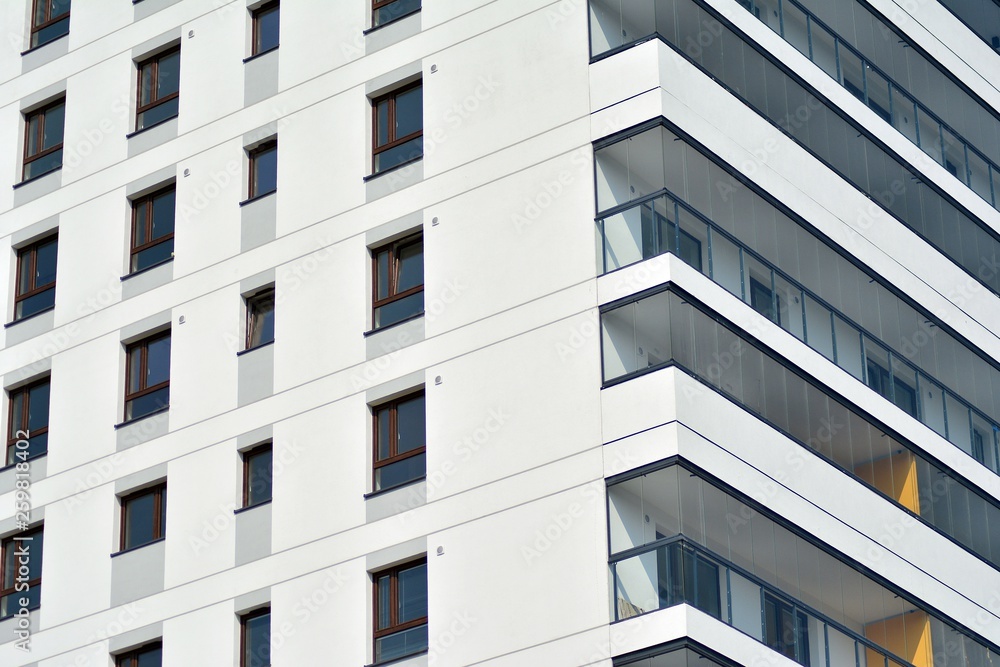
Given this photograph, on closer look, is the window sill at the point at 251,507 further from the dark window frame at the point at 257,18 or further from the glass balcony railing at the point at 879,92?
the glass balcony railing at the point at 879,92

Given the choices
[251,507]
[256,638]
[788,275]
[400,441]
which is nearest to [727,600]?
[400,441]

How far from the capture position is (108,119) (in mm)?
41281

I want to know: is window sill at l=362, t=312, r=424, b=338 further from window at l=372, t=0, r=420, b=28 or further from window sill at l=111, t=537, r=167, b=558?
window at l=372, t=0, r=420, b=28

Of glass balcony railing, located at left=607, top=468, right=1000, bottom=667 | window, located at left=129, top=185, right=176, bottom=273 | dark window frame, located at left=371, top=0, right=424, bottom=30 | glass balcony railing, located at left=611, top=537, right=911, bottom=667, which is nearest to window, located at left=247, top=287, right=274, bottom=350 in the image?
Answer: window, located at left=129, top=185, right=176, bottom=273

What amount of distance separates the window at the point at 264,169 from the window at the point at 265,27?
1.91 metres

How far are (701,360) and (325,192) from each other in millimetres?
7300

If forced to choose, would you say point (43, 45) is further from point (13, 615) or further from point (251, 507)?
point (251, 507)

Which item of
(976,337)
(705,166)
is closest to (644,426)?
(705,166)

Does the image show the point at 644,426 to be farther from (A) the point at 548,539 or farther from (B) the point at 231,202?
(B) the point at 231,202

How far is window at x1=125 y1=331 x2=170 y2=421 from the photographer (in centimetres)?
3819

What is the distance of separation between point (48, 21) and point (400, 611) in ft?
50.4

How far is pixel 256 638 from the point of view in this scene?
35.2 metres

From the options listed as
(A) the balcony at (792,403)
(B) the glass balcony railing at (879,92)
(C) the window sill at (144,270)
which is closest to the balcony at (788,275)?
(A) the balcony at (792,403)

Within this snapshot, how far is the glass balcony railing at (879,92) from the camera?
39156 mm
